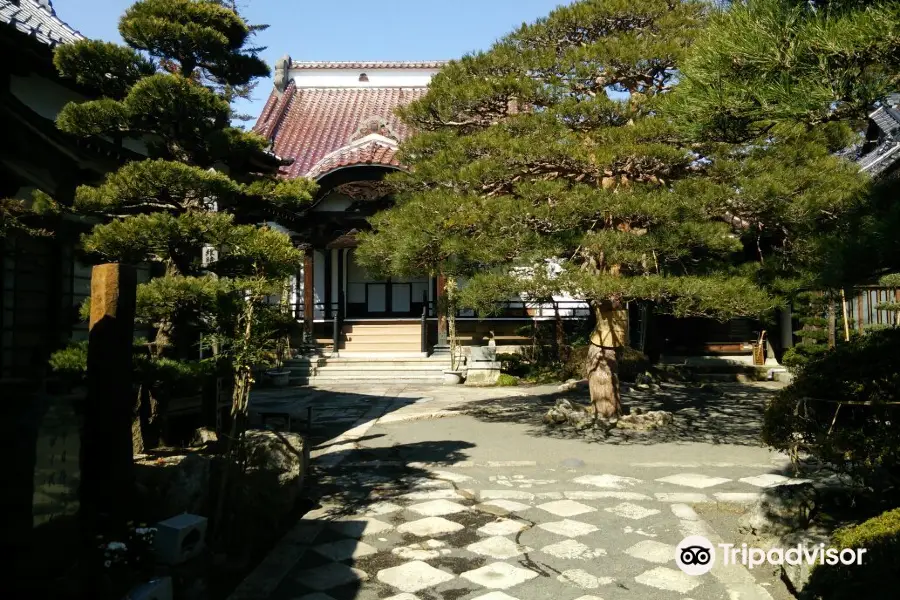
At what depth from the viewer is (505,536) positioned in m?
5.23

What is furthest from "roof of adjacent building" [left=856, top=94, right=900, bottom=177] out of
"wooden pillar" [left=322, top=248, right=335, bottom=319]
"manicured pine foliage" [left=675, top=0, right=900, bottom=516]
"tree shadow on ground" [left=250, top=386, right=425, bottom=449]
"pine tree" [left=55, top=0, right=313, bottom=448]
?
"wooden pillar" [left=322, top=248, right=335, bottom=319]

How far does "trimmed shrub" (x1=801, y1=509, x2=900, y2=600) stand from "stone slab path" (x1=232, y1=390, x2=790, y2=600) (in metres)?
0.87

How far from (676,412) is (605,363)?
2.23 meters

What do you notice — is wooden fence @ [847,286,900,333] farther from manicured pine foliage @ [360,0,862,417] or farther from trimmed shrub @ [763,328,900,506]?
trimmed shrub @ [763,328,900,506]

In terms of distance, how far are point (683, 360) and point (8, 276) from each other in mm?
15592

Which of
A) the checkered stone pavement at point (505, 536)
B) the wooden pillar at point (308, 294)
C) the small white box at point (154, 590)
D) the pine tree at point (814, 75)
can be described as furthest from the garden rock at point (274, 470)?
the wooden pillar at point (308, 294)

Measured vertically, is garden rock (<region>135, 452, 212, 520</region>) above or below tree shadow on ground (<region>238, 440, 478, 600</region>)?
above

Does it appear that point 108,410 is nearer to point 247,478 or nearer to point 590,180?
point 247,478

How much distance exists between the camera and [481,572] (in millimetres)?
4527

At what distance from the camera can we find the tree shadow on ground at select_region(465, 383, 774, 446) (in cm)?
911

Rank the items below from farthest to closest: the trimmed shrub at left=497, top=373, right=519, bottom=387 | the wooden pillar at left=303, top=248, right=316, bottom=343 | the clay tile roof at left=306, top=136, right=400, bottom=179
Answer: the wooden pillar at left=303, top=248, right=316, bottom=343 < the clay tile roof at left=306, top=136, right=400, bottom=179 < the trimmed shrub at left=497, top=373, right=519, bottom=387

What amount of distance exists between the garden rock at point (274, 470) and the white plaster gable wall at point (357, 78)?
21930 millimetres

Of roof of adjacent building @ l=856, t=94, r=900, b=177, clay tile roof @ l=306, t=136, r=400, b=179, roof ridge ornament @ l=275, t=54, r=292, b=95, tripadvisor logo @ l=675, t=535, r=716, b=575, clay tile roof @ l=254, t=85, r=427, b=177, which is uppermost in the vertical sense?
roof ridge ornament @ l=275, t=54, r=292, b=95

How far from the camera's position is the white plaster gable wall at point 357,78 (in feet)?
84.4
